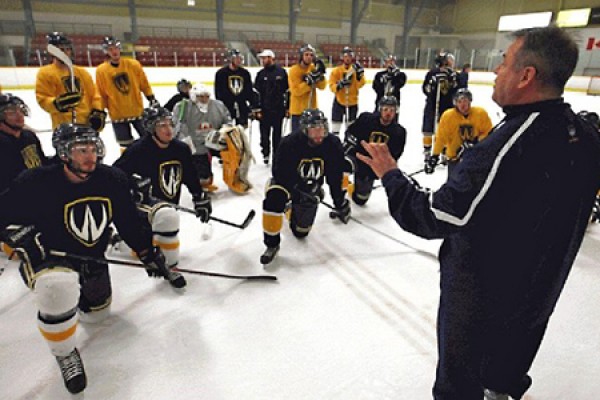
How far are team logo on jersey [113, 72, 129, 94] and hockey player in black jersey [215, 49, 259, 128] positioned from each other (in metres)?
1.09

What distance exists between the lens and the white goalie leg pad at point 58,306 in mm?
1662

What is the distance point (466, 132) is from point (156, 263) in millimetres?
3030

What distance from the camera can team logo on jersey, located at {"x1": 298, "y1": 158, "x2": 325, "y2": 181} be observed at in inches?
120

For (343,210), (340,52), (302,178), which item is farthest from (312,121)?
(340,52)

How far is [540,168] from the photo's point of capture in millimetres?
1005

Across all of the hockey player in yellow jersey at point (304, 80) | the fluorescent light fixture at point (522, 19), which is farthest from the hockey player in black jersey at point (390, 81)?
the fluorescent light fixture at point (522, 19)

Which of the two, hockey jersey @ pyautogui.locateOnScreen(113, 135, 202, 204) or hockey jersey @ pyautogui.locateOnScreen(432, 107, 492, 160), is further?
hockey jersey @ pyautogui.locateOnScreen(432, 107, 492, 160)

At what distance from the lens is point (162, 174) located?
108 inches

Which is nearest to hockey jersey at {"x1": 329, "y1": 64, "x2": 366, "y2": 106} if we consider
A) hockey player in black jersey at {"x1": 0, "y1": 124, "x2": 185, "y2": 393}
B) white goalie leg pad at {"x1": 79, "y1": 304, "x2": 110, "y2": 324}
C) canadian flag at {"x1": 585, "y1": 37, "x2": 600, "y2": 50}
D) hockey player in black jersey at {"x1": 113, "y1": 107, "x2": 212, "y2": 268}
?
hockey player in black jersey at {"x1": 113, "y1": 107, "x2": 212, "y2": 268}

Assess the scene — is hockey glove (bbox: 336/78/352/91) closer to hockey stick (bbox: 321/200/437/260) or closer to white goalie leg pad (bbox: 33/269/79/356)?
hockey stick (bbox: 321/200/437/260)

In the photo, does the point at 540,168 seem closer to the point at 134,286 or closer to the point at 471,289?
→ the point at 471,289

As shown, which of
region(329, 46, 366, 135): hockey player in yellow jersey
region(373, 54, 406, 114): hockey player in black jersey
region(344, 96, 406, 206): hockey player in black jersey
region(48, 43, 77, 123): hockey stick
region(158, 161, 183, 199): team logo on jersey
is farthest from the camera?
region(373, 54, 406, 114): hockey player in black jersey

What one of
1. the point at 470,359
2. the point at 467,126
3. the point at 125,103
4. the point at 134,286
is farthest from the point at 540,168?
the point at 125,103

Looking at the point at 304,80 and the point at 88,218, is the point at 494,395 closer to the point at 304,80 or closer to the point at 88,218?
the point at 88,218
